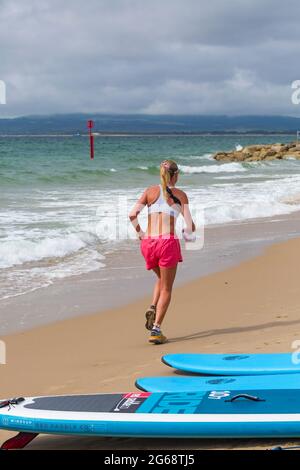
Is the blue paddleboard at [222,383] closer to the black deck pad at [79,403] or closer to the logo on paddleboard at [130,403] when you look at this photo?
the logo on paddleboard at [130,403]

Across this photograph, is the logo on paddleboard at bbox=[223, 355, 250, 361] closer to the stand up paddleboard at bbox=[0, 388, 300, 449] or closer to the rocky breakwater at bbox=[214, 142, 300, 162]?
the stand up paddleboard at bbox=[0, 388, 300, 449]

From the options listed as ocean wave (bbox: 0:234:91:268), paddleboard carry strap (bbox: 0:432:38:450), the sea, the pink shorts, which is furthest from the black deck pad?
ocean wave (bbox: 0:234:91:268)

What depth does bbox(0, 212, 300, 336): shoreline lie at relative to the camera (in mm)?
6965

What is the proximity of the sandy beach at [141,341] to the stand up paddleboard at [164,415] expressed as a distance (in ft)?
0.38

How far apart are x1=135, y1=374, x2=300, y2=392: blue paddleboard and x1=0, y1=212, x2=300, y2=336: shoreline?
8.30 ft

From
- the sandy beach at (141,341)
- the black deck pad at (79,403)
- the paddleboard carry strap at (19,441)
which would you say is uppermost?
the black deck pad at (79,403)

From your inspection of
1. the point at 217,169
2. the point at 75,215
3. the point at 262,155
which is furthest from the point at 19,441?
the point at 262,155

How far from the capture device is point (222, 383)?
411 cm

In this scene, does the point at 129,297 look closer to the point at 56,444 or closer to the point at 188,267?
the point at 188,267

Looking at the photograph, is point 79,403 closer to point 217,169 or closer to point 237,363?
point 237,363

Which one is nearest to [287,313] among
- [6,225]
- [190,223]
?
[190,223]

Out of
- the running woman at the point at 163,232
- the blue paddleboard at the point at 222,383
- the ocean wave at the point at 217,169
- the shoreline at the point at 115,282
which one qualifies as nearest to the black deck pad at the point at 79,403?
the blue paddleboard at the point at 222,383

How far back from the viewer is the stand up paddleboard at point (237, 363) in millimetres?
4453

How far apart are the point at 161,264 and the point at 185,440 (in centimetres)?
238
